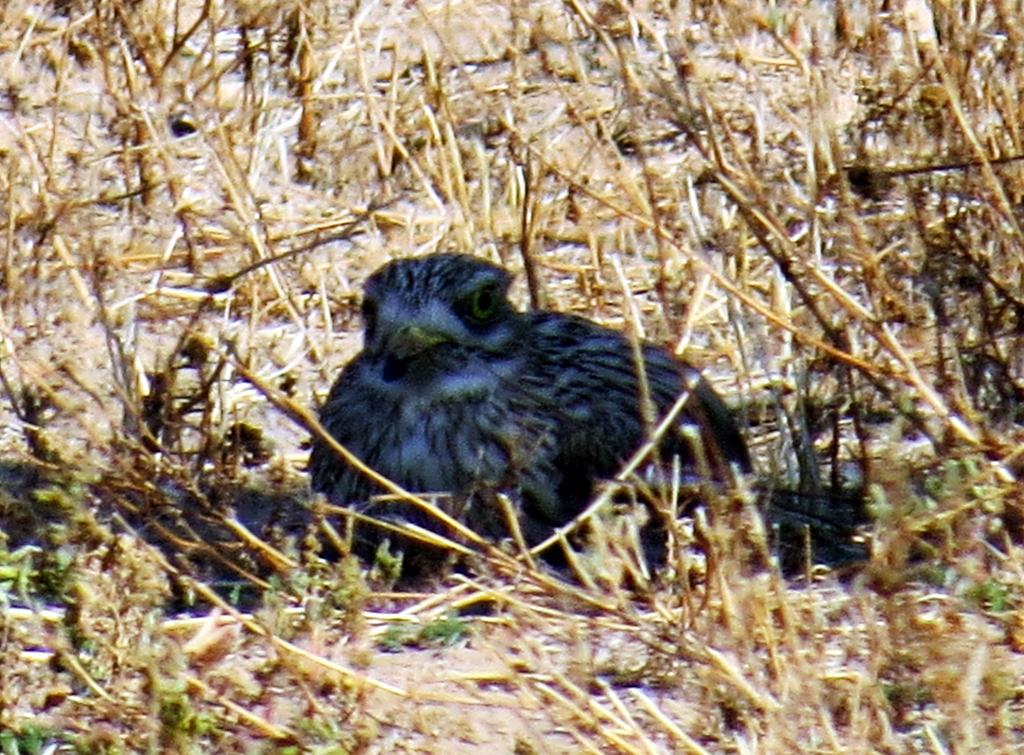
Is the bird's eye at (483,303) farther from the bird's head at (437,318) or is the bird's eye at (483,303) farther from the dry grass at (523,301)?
the dry grass at (523,301)

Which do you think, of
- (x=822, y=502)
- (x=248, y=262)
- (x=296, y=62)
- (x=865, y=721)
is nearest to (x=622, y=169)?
(x=822, y=502)

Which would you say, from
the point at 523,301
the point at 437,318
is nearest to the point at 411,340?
the point at 437,318

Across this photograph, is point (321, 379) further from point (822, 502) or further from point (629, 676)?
point (629, 676)

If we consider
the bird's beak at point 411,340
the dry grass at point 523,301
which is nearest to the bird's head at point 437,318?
the bird's beak at point 411,340

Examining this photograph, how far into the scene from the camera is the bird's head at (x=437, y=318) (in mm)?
6004

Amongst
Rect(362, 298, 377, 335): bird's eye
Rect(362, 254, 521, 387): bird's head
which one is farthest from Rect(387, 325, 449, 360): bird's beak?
Rect(362, 298, 377, 335): bird's eye

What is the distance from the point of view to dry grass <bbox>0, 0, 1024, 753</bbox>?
4.80m

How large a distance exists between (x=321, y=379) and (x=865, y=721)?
3036 millimetres

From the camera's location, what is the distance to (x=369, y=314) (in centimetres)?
616

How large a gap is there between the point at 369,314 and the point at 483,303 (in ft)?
0.89

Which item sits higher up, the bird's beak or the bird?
the bird's beak

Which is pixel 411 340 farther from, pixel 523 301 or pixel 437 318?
pixel 523 301

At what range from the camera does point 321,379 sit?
720 centimetres

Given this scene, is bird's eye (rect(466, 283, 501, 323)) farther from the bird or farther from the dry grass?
the dry grass
